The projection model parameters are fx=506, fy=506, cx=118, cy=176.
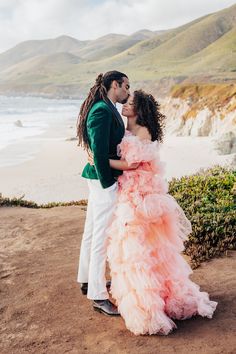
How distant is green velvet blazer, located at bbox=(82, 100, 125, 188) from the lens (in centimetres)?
439

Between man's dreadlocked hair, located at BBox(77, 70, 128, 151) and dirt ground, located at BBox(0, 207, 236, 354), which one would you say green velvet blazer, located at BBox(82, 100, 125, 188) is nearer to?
man's dreadlocked hair, located at BBox(77, 70, 128, 151)

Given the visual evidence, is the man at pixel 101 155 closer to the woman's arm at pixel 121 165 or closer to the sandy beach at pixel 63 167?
the woman's arm at pixel 121 165

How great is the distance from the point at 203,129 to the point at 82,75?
161404 mm

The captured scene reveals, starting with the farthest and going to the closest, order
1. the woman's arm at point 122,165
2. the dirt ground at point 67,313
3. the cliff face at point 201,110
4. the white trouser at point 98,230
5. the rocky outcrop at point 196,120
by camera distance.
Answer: the cliff face at point 201,110
the rocky outcrop at point 196,120
the white trouser at point 98,230
the woman's arm at point 122,165
the dirt ground at point 67,313

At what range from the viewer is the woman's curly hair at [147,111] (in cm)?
445

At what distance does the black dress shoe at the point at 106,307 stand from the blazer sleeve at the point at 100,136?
1.28 meters

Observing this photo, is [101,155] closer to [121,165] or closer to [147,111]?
[121,165]

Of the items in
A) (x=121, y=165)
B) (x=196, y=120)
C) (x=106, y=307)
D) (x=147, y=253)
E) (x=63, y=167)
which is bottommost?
(x=63, y=167)

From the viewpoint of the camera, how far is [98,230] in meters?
4.67

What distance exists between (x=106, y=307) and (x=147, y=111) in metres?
1.90

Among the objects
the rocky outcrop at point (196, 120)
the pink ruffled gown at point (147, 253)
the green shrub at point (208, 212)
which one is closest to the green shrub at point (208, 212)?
the green shrub at point (208, 212)

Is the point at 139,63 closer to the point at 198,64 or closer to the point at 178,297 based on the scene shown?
the point at 198,64

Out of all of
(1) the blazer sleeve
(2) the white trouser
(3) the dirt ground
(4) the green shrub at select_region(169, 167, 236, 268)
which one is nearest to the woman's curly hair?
(1) the blazer sleeve

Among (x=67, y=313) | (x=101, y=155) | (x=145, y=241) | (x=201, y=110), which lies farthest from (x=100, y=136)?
(x=201, y=110)
